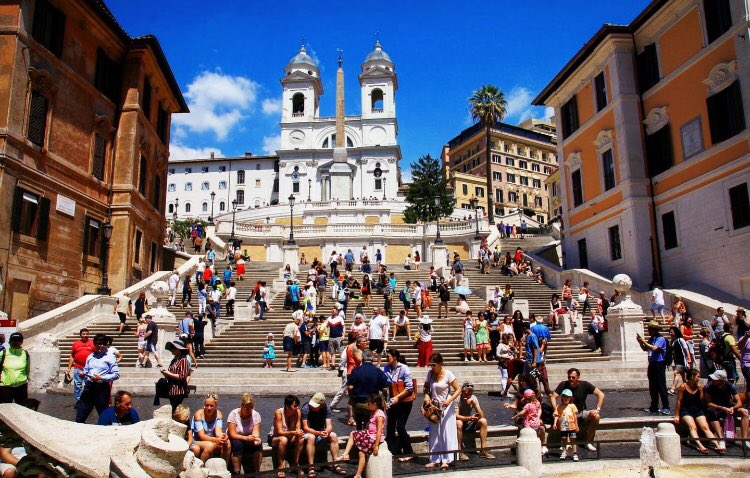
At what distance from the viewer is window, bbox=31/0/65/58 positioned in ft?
72.0

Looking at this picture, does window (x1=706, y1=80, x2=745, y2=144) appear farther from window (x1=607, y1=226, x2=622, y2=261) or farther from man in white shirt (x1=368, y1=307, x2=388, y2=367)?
man in white shirt (x1=368, y1=307, x2=388, y2=367)

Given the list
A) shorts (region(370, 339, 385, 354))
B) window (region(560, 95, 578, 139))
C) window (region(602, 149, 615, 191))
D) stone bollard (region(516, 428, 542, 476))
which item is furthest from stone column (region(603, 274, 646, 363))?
window (region(560, 95, 578, 139))

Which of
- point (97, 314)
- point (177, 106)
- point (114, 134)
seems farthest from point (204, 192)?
point (97, 314)

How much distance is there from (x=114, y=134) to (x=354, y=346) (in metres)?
20.1

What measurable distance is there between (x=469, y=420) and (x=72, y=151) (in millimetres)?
21205

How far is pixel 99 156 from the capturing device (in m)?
26.2

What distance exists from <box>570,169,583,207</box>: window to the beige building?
55.8m

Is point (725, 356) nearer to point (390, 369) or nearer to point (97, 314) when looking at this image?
point (390, 369)

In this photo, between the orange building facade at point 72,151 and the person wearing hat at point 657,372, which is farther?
the orange building facade at point 72,151

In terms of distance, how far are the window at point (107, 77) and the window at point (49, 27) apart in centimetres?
269

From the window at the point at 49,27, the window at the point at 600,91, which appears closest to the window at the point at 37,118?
the window at the point at 49,27

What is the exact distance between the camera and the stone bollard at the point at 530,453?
26.0 ft

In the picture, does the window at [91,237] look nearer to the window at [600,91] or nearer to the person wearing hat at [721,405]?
the person wearing hat at [721,405]

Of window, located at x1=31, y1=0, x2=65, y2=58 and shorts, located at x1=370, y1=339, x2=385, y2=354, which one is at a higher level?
window, located at x1=31, y1=0, x2=65, y2=58
